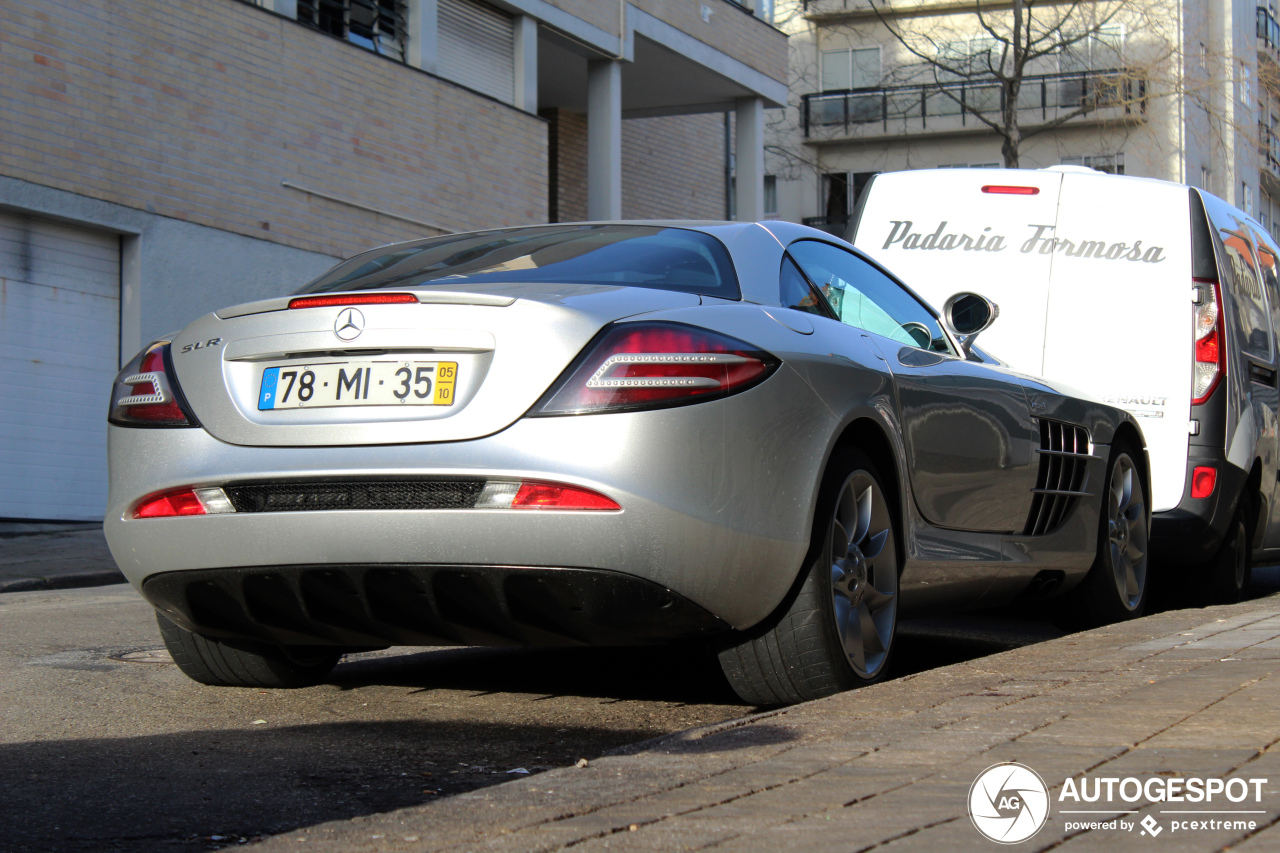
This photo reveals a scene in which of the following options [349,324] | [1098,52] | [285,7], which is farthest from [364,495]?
[1098,52]

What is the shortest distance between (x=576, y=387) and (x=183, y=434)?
1.09 metres

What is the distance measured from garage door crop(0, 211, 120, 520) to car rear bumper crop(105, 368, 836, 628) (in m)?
10.0

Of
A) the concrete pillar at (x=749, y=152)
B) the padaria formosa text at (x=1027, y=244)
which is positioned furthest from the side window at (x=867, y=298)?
the concrete pillar at (x=749, y=152)

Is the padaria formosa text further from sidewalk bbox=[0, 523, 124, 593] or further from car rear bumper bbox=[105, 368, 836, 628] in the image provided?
sidewalk bbox=[0, 523, 124, 593]

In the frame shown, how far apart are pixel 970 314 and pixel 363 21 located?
1265 centimetres

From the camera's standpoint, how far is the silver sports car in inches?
155

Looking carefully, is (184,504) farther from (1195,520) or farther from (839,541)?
(1195,520)

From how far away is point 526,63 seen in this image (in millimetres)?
20047

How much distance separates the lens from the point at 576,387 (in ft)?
13.0

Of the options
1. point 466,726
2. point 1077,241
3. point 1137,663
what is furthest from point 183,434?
point 1077,241

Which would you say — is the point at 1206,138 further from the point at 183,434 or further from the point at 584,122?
the point at 183,434

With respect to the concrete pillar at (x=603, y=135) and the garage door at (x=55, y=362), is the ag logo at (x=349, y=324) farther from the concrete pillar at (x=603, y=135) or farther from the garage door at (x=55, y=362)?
the concrete pillar at (x=603, y=135)

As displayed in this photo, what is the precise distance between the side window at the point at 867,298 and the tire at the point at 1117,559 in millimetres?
1380

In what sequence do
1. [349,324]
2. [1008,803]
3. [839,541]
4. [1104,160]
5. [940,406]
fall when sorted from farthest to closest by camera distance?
[1104,160], [940,406], [839,541], [349,324], [1008,803]
